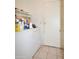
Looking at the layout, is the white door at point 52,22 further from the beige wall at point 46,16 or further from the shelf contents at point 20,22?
the shelf contents at point 20,22

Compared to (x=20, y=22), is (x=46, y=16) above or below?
above

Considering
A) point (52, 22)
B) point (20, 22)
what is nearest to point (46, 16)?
point (52, 22)

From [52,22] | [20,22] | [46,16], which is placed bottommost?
[20,22]

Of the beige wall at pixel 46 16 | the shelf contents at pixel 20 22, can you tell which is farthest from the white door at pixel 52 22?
the shelf contents at pixel 20 22

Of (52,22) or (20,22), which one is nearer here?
(20,22)

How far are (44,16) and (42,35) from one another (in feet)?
2.90

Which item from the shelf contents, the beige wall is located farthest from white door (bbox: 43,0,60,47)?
the shelf contents

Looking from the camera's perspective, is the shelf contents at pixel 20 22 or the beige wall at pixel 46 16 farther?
the beige wall at pixel 46 16

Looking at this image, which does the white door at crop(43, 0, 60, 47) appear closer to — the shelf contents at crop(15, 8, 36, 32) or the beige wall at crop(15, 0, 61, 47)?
the beige wall at crop(15, 0, 61, 47)

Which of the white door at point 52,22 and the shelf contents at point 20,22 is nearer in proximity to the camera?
the shelf contents at point 20,22

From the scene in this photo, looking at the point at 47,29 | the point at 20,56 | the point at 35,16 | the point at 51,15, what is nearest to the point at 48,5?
the point at 51,15

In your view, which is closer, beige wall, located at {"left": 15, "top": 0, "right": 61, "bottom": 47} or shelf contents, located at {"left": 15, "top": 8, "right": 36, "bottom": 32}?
shelf contents, located at {"left": 15, "top": 8, "right": 36, "bottom": 32}

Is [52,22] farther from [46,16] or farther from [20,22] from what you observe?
[20,22]
